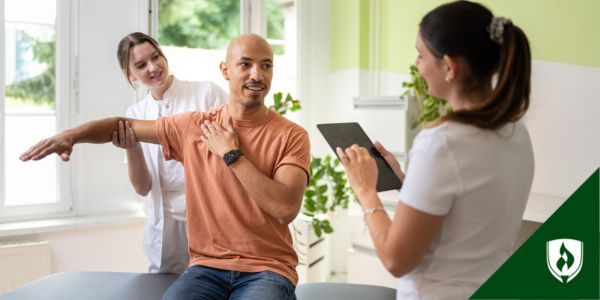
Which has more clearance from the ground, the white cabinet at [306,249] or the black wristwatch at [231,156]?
the black wristwatch at [231,156]

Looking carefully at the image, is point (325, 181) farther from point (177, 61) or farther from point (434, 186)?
point (434, 186)

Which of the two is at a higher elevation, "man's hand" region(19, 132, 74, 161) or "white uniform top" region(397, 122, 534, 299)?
"man's hand" region(19, 132, 74, 161)

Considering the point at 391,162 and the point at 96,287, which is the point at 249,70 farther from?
the point at 96,287

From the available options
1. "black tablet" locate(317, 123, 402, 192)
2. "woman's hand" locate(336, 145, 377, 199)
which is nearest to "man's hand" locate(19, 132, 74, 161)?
"black tablet" locate(317, 123, 402, 192)

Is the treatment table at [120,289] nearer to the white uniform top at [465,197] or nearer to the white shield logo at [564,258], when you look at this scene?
the white shield logo at [564,258]

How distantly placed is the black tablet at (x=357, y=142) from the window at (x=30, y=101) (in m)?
2.18

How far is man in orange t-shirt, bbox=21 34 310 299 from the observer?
1.71 meters

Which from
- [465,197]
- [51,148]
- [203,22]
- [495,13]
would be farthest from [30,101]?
[465,197]

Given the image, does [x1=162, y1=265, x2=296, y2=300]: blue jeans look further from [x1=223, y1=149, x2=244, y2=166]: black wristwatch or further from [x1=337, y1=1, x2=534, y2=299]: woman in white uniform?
[x1=337, y1=1, x2=534, y2=299]: woman in white uniform

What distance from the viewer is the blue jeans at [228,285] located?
5.49ft

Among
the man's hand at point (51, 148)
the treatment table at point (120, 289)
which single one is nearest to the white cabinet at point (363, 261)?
the treatment table at point (120, 289)

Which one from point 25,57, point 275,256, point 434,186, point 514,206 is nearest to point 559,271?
point 514,206

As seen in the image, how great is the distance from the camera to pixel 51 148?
1793mm

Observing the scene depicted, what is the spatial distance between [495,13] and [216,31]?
5.87ft
